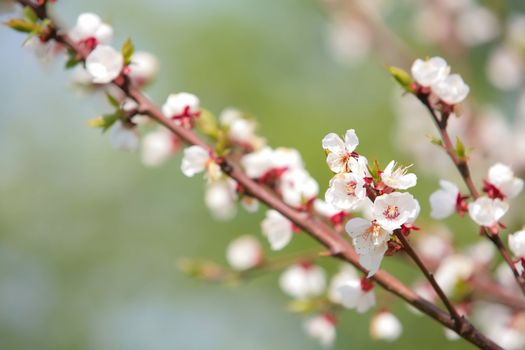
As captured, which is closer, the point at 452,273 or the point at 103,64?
the point at 103,64

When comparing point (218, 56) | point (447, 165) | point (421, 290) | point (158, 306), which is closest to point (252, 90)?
point (218, 56)

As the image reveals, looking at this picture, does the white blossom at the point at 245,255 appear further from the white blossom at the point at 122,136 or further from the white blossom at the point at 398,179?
the white blossom at the point at 398,179

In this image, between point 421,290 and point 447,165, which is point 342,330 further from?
point 421,290

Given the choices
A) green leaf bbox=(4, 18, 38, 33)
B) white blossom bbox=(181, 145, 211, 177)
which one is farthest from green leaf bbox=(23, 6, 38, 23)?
white blossom bbox=(181, 145, 211, 177)

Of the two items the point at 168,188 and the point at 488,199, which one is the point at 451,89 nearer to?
the point at 488,199

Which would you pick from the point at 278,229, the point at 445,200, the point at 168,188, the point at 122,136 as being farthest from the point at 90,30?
the point at 168,188

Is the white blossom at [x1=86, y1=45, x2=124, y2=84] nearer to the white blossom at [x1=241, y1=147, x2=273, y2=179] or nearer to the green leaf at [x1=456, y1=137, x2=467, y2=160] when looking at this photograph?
the white blossom at [x1=241, y1=147, x2=273, y2=179]

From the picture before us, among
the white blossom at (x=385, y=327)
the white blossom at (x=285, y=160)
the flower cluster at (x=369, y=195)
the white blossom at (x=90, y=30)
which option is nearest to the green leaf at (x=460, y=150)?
the flower cluster at (x=369, y=195)
